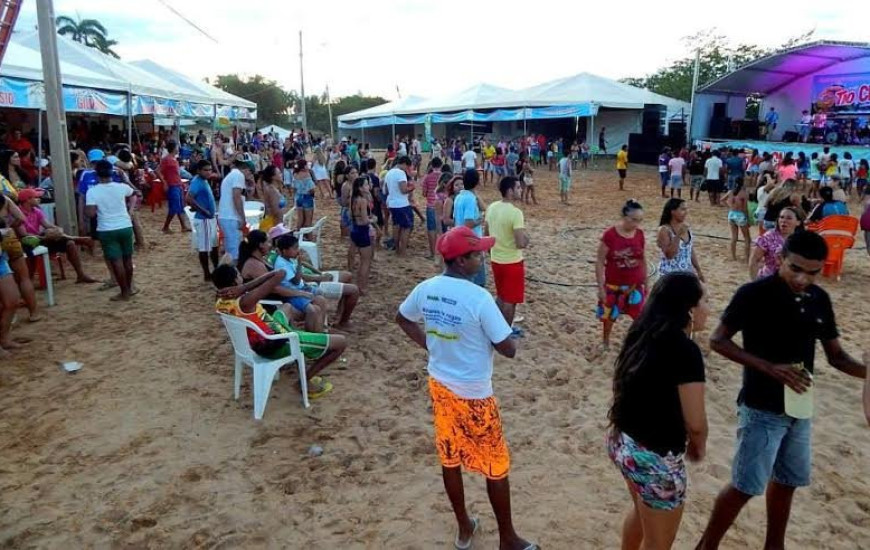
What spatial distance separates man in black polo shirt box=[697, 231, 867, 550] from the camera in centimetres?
252

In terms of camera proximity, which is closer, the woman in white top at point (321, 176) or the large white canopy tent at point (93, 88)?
the large white canopy tent at point (93, 88)

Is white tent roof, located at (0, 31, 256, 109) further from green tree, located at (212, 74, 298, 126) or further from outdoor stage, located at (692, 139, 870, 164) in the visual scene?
green tree, located at (212, 74, 298, 126)

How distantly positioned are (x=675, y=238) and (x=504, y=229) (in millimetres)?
1403

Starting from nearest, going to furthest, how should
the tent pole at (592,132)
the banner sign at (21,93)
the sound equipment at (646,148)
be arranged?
the banner sign at (21,93) < the sound equipment at (646,148) < the tent pole at (592,132)

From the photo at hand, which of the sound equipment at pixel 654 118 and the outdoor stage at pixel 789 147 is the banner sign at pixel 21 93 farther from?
the sound equipment at pixel 654 118

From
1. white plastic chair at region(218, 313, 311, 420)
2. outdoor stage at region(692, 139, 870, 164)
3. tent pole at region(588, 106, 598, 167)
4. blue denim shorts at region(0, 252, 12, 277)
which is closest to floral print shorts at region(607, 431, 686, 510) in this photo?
white plastic chair at region(218, 313, 311, 420)

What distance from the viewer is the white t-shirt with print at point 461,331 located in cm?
262

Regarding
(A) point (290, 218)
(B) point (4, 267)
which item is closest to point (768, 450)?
(B) point (4, 267)

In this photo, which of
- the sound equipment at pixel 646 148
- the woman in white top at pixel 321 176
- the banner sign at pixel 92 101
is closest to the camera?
the banner sign at pixel 92 101

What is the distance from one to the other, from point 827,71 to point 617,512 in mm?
27317

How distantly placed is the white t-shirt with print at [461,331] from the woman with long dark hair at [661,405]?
594 millimetres

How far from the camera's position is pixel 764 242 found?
4.93 meters

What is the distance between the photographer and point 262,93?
5722 cm

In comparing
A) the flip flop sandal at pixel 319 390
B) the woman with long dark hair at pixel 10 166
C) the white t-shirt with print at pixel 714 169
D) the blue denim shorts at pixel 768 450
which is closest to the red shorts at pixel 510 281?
the flip flop sandal at pixel 319 390
